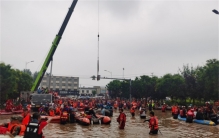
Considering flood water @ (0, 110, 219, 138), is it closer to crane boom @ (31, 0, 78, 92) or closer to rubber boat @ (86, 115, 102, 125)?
rubber boat @ (86, 115, 102, 125)

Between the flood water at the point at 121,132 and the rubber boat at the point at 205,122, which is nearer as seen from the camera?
the flood water at the point at 121,132

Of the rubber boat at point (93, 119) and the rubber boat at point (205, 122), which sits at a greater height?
the rubber boat at point (93, 119)

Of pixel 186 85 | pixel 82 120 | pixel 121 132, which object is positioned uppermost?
pixel 186 85

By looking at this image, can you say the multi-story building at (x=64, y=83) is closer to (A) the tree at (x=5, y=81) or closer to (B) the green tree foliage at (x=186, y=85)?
(B) the green tree foliage at (x=186, y=85)

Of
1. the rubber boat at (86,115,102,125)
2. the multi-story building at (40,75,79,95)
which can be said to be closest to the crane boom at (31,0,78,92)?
the rubber boat at (86,115,102,125)

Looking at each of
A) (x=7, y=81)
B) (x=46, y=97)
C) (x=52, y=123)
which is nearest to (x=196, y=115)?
(x=52, y=123)

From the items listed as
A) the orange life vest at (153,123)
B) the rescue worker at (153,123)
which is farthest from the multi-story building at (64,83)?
the orange life vest at (153,123)

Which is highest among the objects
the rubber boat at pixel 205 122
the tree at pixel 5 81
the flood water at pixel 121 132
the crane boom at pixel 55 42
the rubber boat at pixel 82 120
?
the crane boom at pixel 55 42

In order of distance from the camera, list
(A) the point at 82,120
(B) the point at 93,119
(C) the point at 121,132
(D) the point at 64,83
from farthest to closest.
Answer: (D) the point at 64,83 → (B) the point at 93,119 → (A) the point at 82,120 → (C) the point at 121,132

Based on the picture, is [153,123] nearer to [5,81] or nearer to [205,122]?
[205,122]

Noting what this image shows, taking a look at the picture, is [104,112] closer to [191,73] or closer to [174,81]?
[191,73]

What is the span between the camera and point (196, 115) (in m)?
24.1

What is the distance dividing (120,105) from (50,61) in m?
17.3

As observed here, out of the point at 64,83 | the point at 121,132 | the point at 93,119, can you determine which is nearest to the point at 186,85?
the point at 93,119
